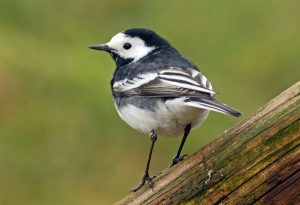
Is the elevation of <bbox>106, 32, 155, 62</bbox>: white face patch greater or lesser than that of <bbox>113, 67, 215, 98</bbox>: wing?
greater

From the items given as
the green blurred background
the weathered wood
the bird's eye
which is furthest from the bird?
the green blurred background

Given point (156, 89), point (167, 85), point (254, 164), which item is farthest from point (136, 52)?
point (254, 164)

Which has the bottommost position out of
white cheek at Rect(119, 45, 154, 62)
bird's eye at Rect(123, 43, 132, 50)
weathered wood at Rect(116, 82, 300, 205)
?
weathered wood at Rect(116, 82, 300, 205)

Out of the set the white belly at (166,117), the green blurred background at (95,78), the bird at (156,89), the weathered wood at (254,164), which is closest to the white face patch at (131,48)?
the bird at (156,89)

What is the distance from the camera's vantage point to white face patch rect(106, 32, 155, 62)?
287 inches

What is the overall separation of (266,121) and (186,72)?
156 centimetres

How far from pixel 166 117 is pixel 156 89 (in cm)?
21

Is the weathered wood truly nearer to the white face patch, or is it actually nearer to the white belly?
the white belly

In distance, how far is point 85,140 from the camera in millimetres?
10641

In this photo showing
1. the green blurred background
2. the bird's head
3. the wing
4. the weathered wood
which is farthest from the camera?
the green blurred background

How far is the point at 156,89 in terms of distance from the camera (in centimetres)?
634

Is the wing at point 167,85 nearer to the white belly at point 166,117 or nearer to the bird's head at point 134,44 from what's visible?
the white belly at point 166,117

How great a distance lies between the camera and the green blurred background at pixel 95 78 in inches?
401

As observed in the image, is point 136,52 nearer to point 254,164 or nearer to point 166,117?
point 166,117
